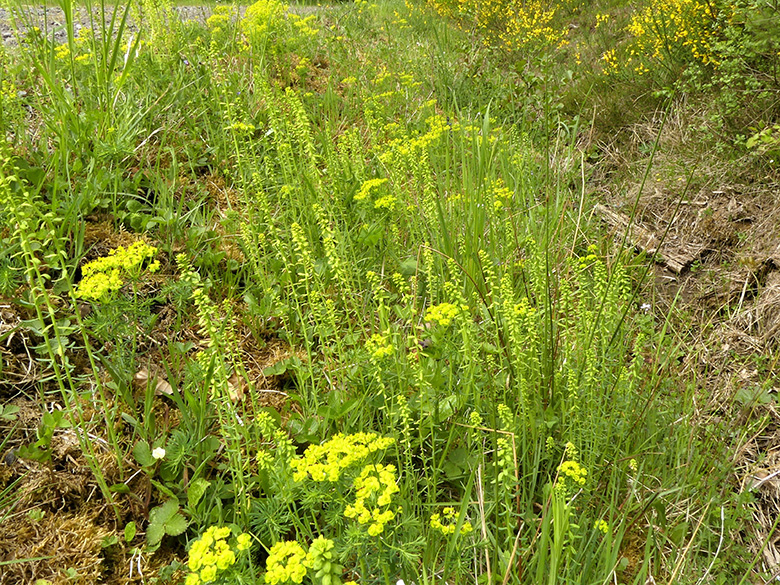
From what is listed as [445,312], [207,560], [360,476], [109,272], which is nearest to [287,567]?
[207,560]

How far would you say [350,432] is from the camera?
6.65ft

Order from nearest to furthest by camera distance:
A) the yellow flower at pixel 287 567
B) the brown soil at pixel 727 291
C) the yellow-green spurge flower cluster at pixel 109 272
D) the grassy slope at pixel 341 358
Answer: the yellow flower at pixel 287 567 < the grassy slope at pixel 341 358 < the yellow-green spurge flower cluster at pixel 109 272 < the brown soil at pixel 727 291

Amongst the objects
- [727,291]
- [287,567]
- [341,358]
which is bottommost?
[727,291]

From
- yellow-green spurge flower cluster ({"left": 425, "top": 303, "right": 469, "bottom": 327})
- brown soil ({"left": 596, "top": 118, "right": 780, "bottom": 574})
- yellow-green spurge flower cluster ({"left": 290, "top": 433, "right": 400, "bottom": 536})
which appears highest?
yellow-green spurge flower cluster ({"left": 425, "top": 303, "right": 469, "bottom": 327})

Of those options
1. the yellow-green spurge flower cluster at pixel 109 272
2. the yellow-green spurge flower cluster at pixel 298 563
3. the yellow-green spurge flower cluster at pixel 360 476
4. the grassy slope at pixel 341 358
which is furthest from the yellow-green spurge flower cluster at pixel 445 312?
the yellow-green spurge flower cluster at pixel 109 272

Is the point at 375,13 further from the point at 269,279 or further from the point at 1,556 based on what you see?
the point at 1,556

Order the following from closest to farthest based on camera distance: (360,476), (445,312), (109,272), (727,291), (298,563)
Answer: (298,563) < (360,476) < (445,312) < (109,272) < (727,291)

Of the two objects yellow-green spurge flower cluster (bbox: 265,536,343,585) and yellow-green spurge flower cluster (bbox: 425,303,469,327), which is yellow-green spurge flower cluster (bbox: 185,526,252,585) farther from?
yellow-green spurge flower cluster (bbox: 425,303,469,327)

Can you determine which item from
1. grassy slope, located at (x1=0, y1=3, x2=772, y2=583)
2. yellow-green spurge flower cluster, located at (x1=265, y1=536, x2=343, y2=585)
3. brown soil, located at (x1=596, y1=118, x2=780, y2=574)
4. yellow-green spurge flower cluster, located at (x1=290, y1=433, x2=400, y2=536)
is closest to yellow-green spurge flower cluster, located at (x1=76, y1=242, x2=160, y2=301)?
grassy slope, located at (x1=0, y1=3, x2=772, y2=583)

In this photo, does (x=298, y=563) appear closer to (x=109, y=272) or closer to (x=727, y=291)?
(x=109, y=272)

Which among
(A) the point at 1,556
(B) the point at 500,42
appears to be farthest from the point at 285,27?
(A) the point at 1,556

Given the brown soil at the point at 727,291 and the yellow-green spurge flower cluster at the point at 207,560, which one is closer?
the yellow-green spurge flower cluster at the point at 207,560

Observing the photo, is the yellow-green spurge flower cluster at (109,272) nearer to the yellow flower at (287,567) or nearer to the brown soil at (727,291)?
the yellow flower at (287,567)

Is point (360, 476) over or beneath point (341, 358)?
over
